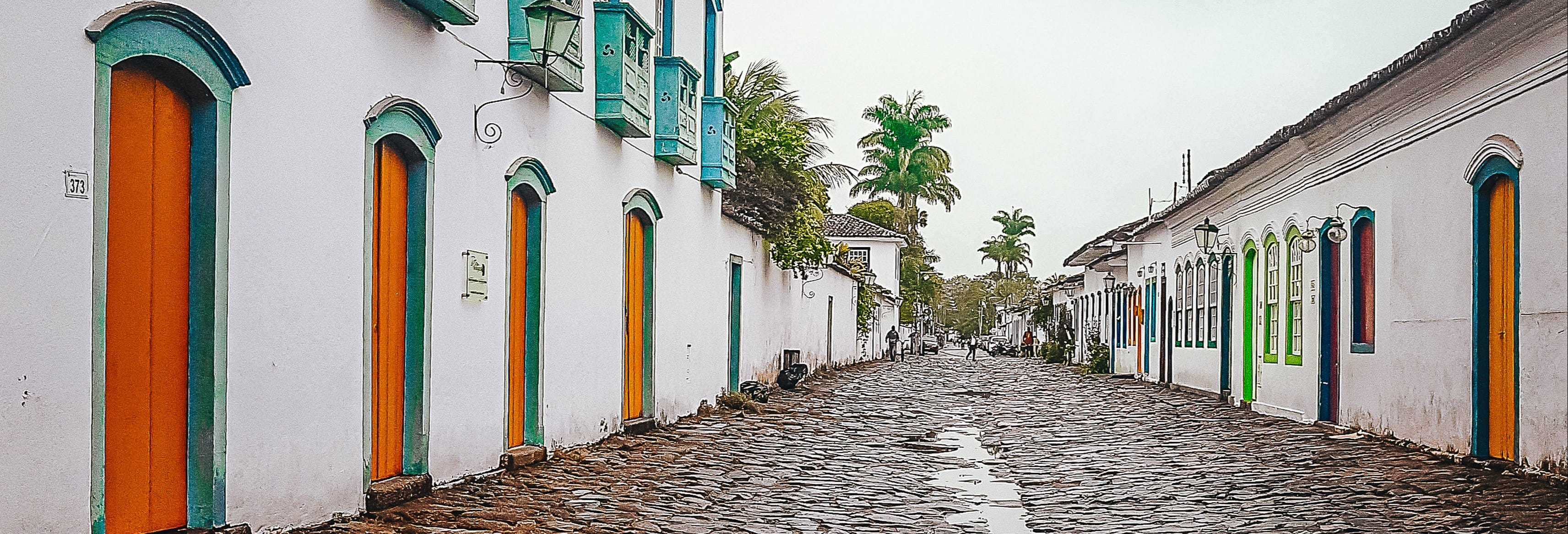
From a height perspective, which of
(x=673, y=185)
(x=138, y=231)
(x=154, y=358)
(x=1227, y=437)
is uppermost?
(x=673, y=185)

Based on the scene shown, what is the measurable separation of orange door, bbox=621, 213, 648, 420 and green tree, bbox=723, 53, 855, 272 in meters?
4.57

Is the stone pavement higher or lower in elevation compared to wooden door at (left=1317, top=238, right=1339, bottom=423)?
lower

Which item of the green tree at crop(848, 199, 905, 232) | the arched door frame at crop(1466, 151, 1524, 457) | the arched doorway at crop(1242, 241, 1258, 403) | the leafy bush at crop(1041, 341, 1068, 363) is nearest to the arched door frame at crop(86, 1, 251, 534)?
the arched door frame at crop(1466, 151, 1524, 457)

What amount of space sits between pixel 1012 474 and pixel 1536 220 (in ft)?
14.4

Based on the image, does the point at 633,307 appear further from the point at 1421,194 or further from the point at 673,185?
the point at 1421,194

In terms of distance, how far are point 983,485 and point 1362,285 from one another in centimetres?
582

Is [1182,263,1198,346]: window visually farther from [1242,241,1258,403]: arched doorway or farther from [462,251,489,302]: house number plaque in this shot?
[462,251,489,302]: house number plaque

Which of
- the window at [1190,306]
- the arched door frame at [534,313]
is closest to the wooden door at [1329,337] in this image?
the window at [1190,306]

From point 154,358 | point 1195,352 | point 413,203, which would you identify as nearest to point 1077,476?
point 413,203

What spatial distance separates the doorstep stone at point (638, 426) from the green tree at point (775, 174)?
4.98 metres

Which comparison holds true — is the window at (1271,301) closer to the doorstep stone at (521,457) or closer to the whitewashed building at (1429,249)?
the whitewashed building at (1429,249)

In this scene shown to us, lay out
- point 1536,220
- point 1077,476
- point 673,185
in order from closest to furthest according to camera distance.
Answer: point 1536,220 < point 1077,476 < point 673,185

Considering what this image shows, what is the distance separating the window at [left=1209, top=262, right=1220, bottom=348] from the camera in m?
22.1

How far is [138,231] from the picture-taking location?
589cm
